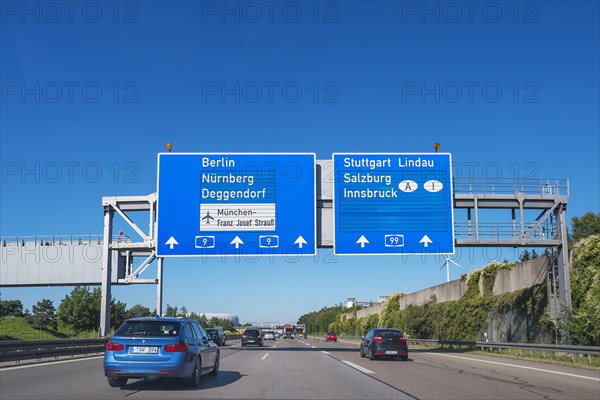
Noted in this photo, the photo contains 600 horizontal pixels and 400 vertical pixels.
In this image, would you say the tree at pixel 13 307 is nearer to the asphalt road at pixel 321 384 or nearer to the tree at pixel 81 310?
the tree at pixel 81 310

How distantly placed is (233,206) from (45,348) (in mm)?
9479

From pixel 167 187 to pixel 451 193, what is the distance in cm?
1291

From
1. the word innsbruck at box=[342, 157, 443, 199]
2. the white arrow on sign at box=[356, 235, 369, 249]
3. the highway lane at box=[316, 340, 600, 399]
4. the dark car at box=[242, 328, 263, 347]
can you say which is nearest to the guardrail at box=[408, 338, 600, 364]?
the highway lane at box=[316, 340, 600, 399]

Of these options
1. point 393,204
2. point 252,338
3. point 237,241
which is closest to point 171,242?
point 237,241

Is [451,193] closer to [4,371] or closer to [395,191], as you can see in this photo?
[395,191]

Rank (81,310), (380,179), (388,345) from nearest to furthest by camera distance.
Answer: (388,345), (380,179), (81,310)

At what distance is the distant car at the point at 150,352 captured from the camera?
12.3m

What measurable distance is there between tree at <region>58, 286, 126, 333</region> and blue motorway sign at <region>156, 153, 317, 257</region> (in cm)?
3840

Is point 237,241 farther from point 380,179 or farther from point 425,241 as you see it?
point 425,241

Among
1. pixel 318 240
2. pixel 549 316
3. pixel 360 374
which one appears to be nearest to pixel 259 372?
pixel 360 374

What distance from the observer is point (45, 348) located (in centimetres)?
2305

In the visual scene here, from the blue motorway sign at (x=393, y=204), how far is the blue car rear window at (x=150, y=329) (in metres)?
14.9

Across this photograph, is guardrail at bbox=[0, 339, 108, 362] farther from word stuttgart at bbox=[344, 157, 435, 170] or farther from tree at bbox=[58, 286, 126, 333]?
tree at bbox=[58, 286, 126, 333]

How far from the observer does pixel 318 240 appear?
27.7m
